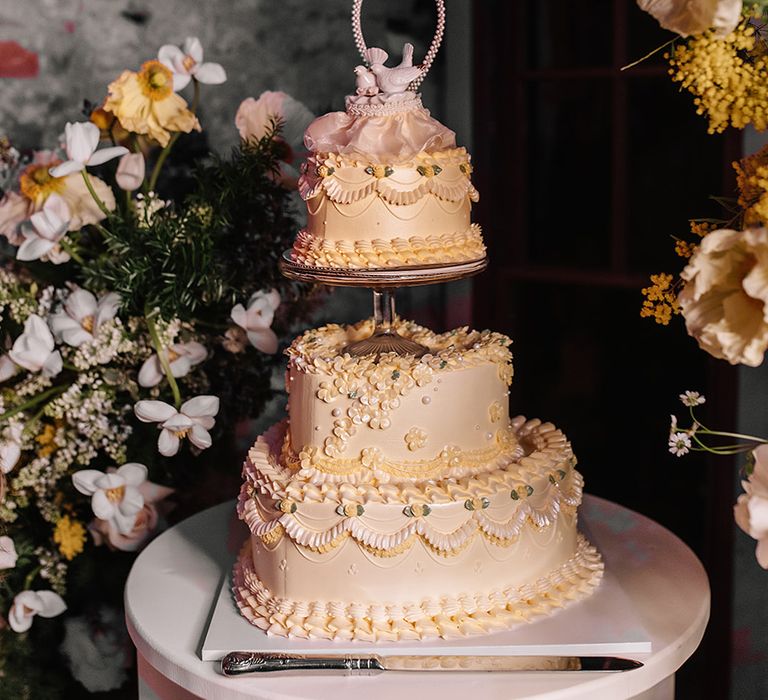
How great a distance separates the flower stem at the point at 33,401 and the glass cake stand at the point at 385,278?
599 millimetres

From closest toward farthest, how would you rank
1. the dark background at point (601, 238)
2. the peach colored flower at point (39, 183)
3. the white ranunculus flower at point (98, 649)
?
the peach colored flower at point (39, 183), the white ranunculus flower at point (98, 649), the dark background at point (601, 238)

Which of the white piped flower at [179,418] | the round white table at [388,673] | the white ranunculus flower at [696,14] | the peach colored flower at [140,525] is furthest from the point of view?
the peach colored flower at [140,525]


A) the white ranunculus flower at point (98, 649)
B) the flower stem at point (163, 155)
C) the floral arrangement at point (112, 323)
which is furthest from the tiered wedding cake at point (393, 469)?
the white ranunculus flower at point (98, 649)

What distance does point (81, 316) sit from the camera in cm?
186

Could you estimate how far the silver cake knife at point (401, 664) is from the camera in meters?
1.36

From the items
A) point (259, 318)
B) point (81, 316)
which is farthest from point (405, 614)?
point (81, 316)

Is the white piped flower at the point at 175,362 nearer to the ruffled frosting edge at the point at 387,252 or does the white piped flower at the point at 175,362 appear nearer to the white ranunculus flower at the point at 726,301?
the ruffled frosting edge at the point at 387,252

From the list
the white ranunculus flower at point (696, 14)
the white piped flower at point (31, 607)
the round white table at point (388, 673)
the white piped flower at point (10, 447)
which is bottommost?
the white piped flower at point (31, 607)

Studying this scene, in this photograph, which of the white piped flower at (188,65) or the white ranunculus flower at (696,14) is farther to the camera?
the white piped flower at (188,65)

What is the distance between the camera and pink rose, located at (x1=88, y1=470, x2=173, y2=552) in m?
1.99

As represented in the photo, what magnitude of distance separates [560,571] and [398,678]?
0.35 m

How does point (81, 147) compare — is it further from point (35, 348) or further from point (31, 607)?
point (31, 607)

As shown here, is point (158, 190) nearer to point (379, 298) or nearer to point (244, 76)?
point (244, 76)

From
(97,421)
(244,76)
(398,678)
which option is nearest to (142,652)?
(398,678)
